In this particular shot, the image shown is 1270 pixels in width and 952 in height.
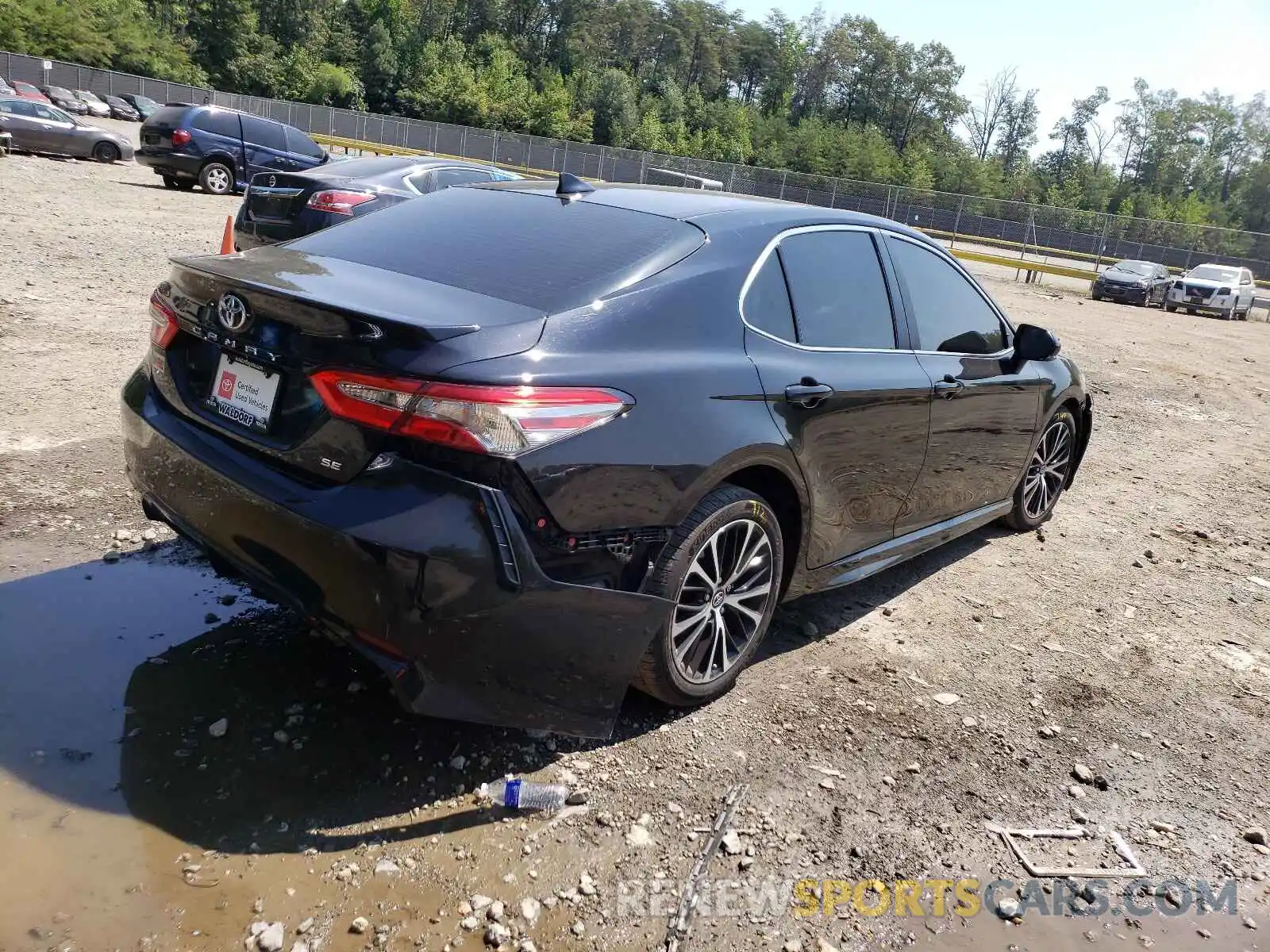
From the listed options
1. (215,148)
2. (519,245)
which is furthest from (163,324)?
(215,148)

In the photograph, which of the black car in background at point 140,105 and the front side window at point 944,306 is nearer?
the front side window at point 944,306

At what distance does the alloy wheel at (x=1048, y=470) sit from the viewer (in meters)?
5.76

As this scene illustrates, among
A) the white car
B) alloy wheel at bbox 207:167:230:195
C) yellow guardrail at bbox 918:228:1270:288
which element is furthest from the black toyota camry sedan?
yellow guardrail at bbox 918:228:1270:288

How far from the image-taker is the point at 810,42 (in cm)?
12125

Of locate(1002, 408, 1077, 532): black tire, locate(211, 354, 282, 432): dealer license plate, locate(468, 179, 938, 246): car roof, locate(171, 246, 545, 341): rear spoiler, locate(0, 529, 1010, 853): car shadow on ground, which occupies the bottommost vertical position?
locate(0, 529, 1010, 853): car shadow on ground

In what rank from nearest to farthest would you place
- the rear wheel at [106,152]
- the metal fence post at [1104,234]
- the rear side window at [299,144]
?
the rear side window at [299,144]
the rear wheel at [106,152]
the metal fence post at [1104,234]

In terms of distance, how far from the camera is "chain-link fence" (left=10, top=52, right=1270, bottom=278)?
4303cm

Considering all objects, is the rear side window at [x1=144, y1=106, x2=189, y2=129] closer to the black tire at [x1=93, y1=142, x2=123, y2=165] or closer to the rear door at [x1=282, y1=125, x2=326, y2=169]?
the rear door at [x1=282, y1=125, x2=326, y2=169]

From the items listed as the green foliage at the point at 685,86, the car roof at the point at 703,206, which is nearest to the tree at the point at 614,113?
the green foliage at the point at 685,86

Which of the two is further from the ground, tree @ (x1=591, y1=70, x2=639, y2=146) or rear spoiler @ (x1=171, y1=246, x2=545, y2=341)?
tree @ (x1=591, y1=70, x2=639, y2=146)

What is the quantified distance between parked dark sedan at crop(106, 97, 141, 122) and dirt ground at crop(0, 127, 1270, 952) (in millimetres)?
54738

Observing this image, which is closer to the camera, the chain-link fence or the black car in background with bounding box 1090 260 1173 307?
the black car in background with bounding box 1090 260 1173 307

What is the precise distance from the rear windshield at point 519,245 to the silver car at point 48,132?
2518 centimetres

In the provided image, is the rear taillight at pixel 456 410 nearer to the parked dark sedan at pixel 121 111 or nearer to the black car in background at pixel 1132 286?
the black car in background at pixel 1132 286
